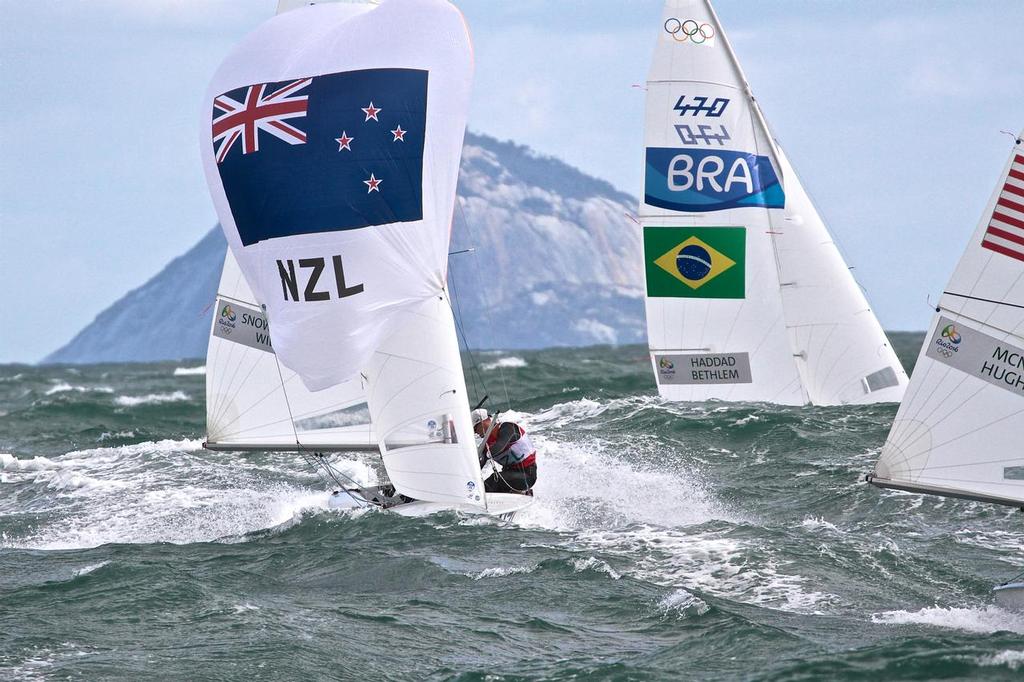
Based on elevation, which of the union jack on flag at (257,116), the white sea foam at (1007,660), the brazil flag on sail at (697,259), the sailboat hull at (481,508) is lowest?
the white sea foam at (1007,660)

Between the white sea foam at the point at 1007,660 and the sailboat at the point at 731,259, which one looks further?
the sailboat at the point at 731,259

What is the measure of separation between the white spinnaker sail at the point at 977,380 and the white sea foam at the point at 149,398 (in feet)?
79.7

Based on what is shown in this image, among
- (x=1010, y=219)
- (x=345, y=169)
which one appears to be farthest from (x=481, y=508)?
(x=1010, y=219)

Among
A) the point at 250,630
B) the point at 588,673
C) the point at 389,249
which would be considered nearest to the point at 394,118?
the point at 389,249

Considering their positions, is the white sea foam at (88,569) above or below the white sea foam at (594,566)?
above

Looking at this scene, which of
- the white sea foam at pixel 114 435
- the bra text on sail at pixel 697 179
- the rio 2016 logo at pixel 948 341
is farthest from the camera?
the white sea foam at pixel 114 435

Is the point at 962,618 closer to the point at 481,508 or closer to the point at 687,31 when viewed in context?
the point at 481,508

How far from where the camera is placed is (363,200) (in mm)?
13758

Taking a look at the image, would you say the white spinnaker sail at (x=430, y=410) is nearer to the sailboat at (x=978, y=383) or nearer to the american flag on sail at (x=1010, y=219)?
the sailboat at (x=978, y=383)

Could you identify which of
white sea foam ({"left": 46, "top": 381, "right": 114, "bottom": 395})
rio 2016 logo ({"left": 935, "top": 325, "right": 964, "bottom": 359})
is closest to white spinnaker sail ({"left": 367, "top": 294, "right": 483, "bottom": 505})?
rio 2016 logo ({"left": 935, "top": 325, "right": 964, "bottom": 359})

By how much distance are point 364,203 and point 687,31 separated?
23.3ft

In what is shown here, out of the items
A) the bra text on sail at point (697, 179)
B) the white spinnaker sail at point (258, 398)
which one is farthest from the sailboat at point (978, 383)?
the bra text on sail at point (697, 179)

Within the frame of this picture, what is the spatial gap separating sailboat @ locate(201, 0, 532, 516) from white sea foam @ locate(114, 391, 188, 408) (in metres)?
19.3

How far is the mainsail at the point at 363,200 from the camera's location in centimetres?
1377
